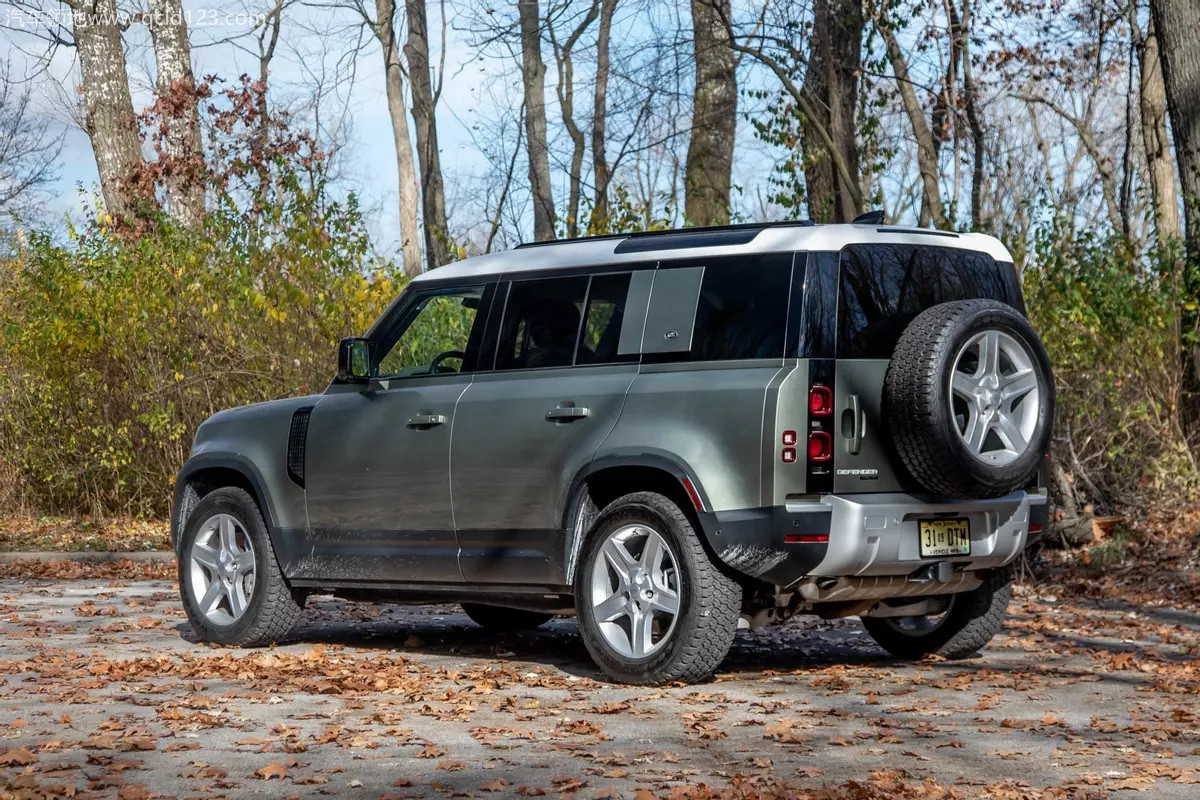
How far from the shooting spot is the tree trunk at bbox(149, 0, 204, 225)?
21.5 m

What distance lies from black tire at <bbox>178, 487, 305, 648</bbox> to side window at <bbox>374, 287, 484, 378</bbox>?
1.17m

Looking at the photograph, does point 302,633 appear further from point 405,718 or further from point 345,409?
point 405,718

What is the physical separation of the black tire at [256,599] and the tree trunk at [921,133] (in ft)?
31.2

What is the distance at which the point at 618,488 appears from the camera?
26.5ft

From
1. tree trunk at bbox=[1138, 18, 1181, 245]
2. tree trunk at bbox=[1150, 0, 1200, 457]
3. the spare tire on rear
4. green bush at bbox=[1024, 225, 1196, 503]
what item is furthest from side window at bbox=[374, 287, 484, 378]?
tree trunk at bbox=[1138, 18, 1181, 245]

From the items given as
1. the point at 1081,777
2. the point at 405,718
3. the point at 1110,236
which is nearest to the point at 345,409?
A: the point at 405,718

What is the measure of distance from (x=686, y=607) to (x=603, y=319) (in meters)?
1.54

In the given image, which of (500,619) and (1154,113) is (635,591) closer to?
(500,619)

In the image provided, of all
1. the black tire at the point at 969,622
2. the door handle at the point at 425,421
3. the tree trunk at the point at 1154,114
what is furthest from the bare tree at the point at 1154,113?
the door handle at the point at 425,421

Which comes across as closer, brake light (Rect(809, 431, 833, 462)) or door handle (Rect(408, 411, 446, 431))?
brake light (Rect(809, 431, 833, 462))

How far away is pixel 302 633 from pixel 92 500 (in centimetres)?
822

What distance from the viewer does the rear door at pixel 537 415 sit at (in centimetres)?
798

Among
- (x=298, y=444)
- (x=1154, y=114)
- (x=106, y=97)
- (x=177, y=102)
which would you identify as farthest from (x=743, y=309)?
(x=1154, y=114)

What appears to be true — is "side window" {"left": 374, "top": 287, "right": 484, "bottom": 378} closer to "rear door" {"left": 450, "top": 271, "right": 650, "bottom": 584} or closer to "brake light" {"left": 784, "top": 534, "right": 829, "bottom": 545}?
"rear door" {"left": 450, "top": 271, "right": 650, "bottom": 584}
